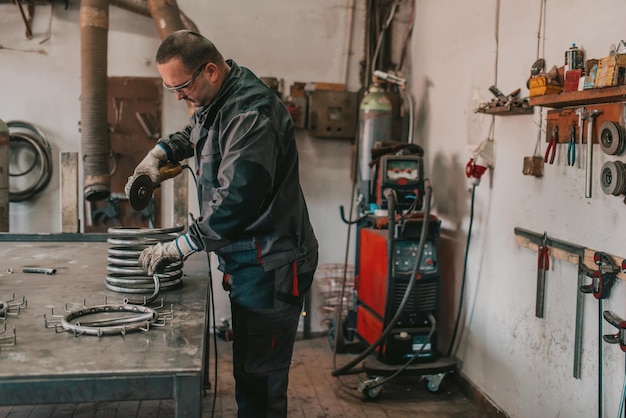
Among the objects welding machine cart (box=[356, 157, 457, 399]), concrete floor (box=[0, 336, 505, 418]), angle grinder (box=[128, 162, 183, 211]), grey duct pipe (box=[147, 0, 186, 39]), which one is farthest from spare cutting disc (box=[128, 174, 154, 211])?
grey duct pipe (box=[147, 0, 186, 39])

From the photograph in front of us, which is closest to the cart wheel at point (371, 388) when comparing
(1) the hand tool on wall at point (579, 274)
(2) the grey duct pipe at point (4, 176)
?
(1) the hand tool on wall at point (579, 274)

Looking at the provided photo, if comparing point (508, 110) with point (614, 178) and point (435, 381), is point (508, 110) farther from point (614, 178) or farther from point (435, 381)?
point (435, 381)

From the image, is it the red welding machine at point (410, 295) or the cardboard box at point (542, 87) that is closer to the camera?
the cardboard box at point (542, 87)

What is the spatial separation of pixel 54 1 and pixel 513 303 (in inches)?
119

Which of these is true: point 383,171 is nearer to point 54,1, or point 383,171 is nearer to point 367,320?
point 367,320

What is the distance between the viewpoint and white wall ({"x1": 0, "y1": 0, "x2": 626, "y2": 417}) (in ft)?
7.00

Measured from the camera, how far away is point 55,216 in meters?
3.76

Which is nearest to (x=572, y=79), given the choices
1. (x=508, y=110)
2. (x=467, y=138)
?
(x=508, y=110)

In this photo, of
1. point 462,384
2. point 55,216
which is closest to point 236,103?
point 462,384

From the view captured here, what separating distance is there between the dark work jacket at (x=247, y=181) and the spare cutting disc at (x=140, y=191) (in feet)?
0.56

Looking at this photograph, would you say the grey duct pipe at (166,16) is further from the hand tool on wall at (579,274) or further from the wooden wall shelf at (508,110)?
the hand tool on wall at (579,274)

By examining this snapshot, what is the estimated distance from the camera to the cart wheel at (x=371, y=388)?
2930 millimetres

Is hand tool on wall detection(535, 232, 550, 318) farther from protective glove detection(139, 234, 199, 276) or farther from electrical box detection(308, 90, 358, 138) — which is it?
electrical box detection(308, 90, 358, 138)

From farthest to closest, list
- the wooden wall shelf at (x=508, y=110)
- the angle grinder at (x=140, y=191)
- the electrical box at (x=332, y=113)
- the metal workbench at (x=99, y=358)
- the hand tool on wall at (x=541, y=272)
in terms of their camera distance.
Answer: the electrical box at (x=332, y=113)
the wooden wall shelf at (x=508, y=110)
the hand tool on wall at (x=541, y=272)
the angle grinder at (x=140, y=191)
the metal workbench at (x=99, y=358)
